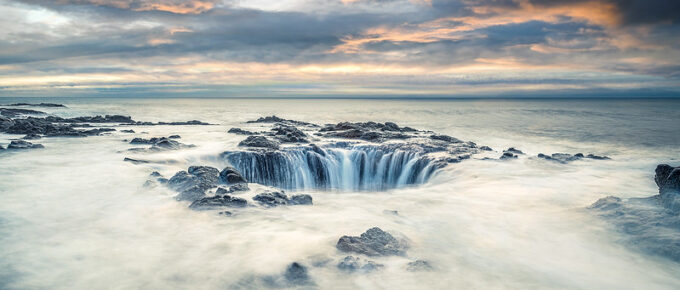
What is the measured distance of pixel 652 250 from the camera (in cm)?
695

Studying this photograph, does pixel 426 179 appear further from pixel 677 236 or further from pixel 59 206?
pixel 59 206

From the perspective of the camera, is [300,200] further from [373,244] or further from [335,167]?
[335,167]

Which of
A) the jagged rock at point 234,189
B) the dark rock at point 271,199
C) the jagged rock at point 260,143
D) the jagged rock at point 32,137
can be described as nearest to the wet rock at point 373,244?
the dark rock at point 271,199

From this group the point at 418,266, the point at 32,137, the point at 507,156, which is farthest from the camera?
the point at 32,137

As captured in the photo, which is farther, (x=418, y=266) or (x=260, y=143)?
(x=260, y=143)

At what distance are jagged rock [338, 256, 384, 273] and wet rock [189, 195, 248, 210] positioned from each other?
3.69 meters

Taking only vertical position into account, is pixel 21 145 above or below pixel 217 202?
above

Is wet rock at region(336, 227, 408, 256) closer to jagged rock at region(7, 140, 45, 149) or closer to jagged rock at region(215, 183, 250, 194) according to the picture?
jagged rock at region(215, 183, 250, 194)

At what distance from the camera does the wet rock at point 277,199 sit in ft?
29.7

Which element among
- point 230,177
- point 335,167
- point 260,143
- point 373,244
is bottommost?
point 335,167

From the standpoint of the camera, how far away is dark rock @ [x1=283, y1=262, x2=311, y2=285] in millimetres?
5418

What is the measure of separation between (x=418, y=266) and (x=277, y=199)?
426 centimetres

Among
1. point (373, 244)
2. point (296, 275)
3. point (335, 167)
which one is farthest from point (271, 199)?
point (335, 167)

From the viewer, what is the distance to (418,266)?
19.6ft
